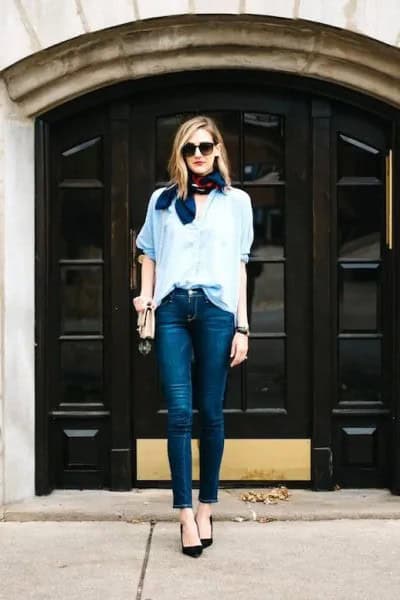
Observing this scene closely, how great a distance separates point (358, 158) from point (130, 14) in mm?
1493

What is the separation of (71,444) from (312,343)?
4.80 feet

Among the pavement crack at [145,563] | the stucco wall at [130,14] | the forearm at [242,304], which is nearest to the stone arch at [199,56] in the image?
the stucco wall at [130,14]

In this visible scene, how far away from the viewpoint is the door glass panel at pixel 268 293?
628 cm

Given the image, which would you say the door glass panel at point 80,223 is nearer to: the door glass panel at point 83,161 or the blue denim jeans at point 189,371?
the door glass panel at point 83,161

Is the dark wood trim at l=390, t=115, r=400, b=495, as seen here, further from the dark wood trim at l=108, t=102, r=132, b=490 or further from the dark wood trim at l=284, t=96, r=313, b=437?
the dark wood trim at l=108, t=102, r=132, b=490

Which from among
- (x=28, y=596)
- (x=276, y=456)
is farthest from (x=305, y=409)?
(x=28, y=596)

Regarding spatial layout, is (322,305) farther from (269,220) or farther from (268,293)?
(269,220)

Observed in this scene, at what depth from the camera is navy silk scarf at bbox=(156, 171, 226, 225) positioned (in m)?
5.02

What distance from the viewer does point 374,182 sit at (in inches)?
245

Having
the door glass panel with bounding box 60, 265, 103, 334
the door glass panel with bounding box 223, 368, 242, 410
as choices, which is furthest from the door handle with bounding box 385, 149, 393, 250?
the door glass panel with bounding box 60, 265, 103, 334

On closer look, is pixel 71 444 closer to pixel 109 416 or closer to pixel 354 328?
pixel 109 416

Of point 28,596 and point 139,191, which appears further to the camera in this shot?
point 139,191

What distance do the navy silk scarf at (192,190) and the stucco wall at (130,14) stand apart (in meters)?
1.16

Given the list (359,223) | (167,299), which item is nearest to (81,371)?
(167,299)
